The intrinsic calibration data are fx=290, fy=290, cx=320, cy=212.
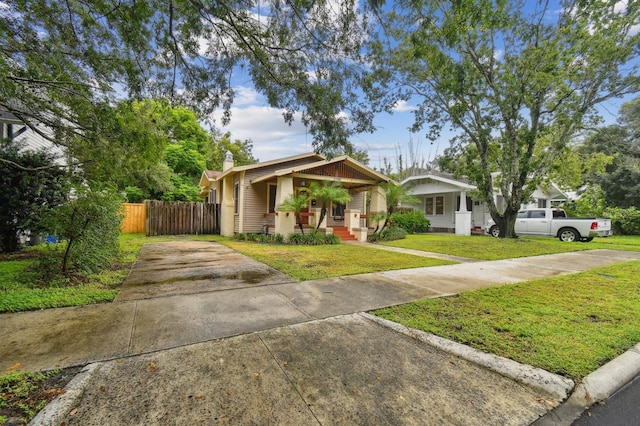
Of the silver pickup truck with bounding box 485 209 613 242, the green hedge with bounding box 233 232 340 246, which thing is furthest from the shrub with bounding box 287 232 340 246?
the silver pickup truck with bounding box 485 209 613 242

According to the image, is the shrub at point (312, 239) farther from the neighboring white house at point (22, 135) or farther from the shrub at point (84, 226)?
the neighboring white house at point (22, 135)

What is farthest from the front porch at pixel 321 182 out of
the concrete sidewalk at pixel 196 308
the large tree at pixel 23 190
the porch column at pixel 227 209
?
the large tree at pixel 23 190

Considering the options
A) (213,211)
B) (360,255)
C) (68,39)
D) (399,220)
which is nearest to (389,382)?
(360,255)

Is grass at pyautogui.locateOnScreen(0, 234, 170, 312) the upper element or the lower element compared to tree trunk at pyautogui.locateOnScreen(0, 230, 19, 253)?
lower

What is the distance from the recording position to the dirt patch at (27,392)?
1.93 meters

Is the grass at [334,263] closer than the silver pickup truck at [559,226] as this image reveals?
Yes

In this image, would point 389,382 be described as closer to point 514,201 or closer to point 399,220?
point 514,201

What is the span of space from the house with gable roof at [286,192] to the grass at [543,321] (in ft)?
30.0

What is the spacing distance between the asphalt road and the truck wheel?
15.5 meters

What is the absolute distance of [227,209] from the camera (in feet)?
52.0

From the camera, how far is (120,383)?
2.30 meters

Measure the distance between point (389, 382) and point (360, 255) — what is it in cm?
688

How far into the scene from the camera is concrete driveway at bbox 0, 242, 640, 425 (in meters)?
2.04

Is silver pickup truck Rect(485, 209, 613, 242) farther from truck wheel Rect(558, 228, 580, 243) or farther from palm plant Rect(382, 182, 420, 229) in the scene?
palm plant Rect(382, 182, 420, 229)
